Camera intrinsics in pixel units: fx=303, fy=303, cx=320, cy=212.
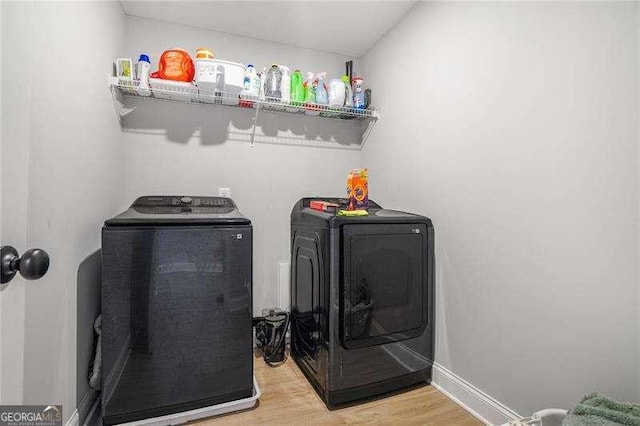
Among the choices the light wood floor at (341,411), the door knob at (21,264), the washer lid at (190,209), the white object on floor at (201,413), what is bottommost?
the light wood floor at (341,411)

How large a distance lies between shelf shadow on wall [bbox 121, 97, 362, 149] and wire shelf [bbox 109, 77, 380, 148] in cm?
4

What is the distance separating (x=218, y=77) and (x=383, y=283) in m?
1.49

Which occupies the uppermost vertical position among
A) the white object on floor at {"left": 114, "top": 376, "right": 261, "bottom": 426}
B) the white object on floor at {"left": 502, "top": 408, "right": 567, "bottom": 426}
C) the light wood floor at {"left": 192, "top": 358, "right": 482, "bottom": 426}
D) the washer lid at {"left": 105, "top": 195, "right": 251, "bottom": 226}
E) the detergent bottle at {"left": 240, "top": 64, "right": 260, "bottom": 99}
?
the detergent bottle at {"left": 240, "top": 64, "right": 260, "bottom": 99}

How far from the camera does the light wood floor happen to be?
4.72 feet

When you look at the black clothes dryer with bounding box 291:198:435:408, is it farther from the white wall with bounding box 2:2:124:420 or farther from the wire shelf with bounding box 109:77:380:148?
the white wall with bounding box 2:2:124:420

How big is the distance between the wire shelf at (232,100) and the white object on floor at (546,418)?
1.89 metres

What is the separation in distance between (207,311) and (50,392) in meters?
0.57

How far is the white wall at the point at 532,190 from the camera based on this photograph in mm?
1004

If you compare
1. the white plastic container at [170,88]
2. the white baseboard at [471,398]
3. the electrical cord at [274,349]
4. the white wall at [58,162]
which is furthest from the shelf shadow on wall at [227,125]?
the white baseboard at [471,398]

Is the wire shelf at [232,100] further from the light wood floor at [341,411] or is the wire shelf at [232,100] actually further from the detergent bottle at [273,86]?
the light wood floor at [341,411]

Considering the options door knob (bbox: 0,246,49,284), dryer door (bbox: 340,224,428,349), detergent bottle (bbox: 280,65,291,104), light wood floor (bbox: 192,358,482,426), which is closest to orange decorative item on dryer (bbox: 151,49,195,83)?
detergent bottle (bbox: 280,65,291,104)

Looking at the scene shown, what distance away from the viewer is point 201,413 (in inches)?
55.7

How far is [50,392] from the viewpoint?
1064 mm

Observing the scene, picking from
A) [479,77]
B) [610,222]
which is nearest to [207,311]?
[610,222]
